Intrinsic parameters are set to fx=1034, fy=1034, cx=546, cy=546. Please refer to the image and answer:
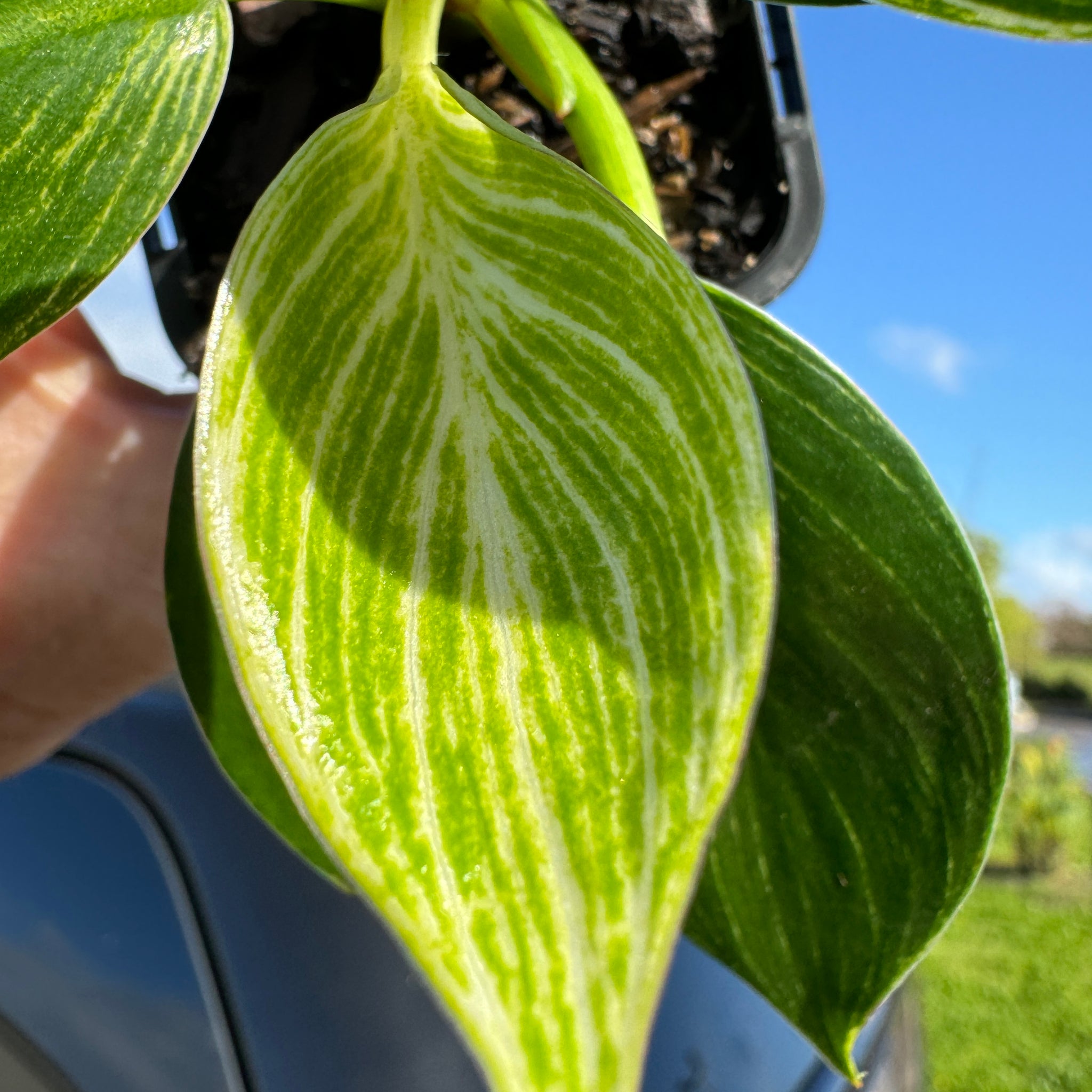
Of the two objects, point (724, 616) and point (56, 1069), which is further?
point (56, 1069)

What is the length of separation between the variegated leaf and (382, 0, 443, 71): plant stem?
12 millimetres

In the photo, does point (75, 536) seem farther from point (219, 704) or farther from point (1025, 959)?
point (1025, 959)

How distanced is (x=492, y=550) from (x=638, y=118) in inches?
14.6

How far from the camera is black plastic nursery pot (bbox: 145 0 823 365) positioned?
19.3 inches

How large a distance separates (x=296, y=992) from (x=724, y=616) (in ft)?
1.07

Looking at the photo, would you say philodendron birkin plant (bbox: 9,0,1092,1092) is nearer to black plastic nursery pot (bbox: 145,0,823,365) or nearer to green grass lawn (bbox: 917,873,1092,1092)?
black plastic nursery pot (bbox: 145,0,823,365)

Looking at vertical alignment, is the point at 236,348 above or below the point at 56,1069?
above

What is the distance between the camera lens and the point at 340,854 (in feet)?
0.60

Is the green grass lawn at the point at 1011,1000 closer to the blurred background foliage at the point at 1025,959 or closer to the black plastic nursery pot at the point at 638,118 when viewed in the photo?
the blurred background foliage at the point at 1025,959

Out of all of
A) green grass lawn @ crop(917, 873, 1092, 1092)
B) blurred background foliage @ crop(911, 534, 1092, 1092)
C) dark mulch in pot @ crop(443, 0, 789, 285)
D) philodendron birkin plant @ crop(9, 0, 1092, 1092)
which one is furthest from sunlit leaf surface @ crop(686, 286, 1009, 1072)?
green grass lawn @ crop(917, 873, 1092, 1092)

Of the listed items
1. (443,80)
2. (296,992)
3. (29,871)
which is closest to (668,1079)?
(296,992)

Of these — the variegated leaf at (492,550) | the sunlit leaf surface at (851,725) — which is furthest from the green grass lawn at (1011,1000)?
the variegated leaf at (492,550)

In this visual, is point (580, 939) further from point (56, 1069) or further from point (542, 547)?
point (56, 1069)

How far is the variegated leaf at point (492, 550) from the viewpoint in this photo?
0.19 metres
